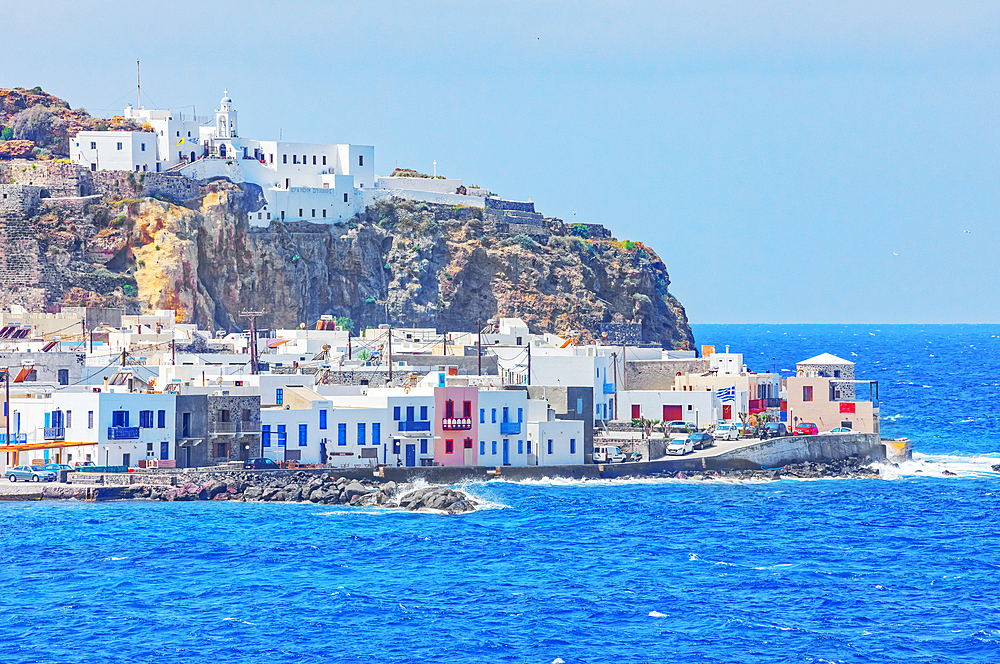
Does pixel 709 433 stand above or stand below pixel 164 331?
below

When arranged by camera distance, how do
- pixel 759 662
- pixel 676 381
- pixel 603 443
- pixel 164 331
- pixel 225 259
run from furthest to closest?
pixel 225 259 → pixel 164 331 → pixel 676 381 → pixel 603 443 → pixel 759 662

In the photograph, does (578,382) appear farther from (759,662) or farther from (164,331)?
(759,662)

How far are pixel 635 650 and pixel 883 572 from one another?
1347 centimetres

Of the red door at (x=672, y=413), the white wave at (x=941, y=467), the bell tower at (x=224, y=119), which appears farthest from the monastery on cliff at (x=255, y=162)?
the white wave at (x=941, y=467)

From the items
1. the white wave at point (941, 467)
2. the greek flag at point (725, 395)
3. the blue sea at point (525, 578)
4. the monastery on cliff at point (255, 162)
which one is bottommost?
the blue sea at point (525, 578)

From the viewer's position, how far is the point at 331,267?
116m

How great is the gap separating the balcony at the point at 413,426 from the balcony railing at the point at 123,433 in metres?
10.2

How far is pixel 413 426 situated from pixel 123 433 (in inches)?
437

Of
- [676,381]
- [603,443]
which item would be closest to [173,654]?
[603,443]

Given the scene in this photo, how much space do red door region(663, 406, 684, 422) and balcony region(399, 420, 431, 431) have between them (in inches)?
668

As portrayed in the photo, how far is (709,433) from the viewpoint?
72750 mm

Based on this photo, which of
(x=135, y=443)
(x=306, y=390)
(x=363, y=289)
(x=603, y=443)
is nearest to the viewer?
(x=135, y=443)

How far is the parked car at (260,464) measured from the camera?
199 ft

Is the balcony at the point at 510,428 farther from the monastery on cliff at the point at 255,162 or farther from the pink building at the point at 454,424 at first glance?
the monastery on cliff at the point at 255,162
